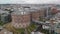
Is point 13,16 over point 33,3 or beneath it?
beneath

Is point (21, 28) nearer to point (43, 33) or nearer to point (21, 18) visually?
point (21, 18)

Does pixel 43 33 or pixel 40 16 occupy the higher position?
pixel 40 16

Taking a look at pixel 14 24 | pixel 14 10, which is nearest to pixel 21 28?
pixel 14 24

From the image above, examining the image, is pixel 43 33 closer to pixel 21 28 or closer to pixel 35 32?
pixel 35 32

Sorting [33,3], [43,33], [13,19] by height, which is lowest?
[43,33]

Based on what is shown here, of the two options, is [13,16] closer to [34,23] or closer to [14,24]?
[14,24]

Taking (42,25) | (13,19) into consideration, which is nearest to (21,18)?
(13,19)

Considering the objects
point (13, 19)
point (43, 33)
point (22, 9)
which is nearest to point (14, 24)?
point (13, 19)
